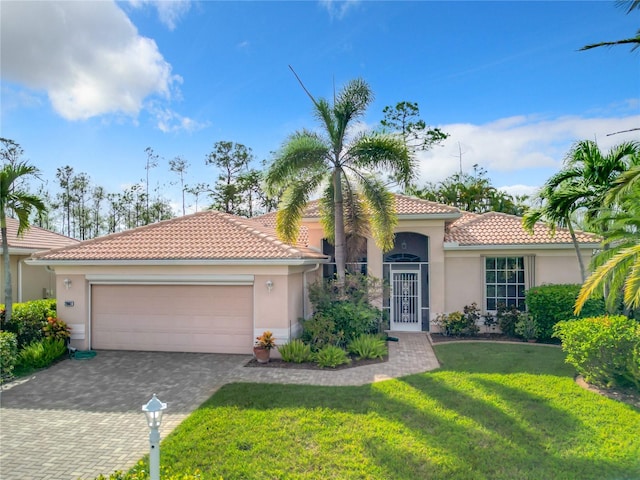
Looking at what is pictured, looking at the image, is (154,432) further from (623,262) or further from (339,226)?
(623,262)

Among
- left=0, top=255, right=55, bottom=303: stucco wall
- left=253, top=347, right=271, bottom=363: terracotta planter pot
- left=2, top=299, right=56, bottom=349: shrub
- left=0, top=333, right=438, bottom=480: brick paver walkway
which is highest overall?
left=0, top=255, right=55, bottom=303: stucco wall

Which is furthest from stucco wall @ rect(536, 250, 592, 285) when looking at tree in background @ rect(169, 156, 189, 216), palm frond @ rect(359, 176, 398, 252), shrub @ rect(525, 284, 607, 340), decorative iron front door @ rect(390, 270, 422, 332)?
tree in background @ rect(169, 156, 189, 216)

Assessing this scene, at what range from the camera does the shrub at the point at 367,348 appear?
479 inches

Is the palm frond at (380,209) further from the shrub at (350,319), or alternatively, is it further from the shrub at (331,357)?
the shrub at (331,357)

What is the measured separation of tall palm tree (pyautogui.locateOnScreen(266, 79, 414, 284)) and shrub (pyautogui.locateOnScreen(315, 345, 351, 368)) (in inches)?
114

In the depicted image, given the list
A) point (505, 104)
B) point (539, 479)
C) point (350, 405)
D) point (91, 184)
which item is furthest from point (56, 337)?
point (91, 184)

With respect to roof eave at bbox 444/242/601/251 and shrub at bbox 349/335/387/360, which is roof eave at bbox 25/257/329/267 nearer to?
shrub at bbox 349/335/387/360

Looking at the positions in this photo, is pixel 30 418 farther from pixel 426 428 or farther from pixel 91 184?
pixel 91 184

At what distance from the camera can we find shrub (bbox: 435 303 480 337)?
51.5 ft

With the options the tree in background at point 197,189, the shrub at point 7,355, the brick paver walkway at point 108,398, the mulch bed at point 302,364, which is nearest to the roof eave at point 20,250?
the shrub at point 7,355

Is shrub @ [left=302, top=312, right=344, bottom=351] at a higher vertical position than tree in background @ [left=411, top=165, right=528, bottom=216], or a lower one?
lower

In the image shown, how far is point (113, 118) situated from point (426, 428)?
18.7 metres

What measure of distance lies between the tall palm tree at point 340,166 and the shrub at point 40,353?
838cm

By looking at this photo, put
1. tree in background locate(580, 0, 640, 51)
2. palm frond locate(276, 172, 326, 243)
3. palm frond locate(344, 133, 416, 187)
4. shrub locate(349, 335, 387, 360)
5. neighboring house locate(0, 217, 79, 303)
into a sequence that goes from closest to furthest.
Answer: tree in background locate(580, 0, 640, 51), shrub locate(349, 335, 387, 360), palm frond locate(344, 133, 416, 187), palm frond locate(276, 172, 326, 243), neighboring house locate(0, 217, 79, 303)
